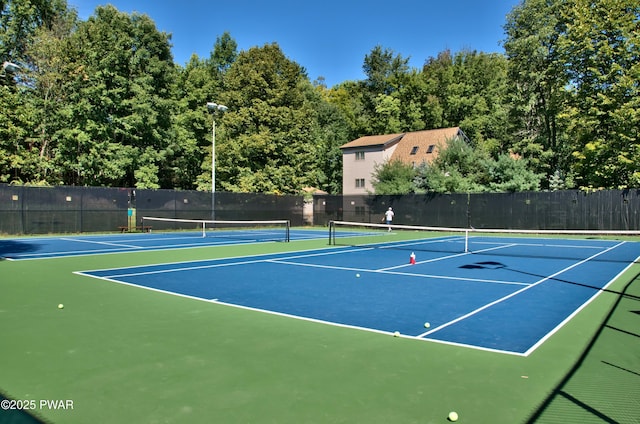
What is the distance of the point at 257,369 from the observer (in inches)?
191

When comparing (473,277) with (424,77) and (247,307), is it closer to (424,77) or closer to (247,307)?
(247,307)

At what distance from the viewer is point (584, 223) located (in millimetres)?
28016

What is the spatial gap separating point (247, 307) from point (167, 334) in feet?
6.12

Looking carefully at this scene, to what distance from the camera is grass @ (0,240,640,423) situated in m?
3.85

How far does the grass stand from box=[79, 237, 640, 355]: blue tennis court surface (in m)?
0.53

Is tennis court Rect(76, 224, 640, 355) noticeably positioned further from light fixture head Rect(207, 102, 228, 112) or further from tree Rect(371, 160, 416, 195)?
tree Rect(371, 160, 416, 195)

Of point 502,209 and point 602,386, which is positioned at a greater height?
point 502,209

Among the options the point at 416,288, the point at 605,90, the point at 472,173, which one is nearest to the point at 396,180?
the point at 472,173

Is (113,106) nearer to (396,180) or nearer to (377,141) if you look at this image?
(396,180)

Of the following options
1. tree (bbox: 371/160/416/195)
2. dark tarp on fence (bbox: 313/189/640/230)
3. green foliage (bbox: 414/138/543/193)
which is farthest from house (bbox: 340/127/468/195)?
dark tarp on fence (bbox: 313/189/640/230)

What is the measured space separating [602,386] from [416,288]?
5.29 m

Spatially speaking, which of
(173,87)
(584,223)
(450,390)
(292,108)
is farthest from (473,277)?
(173,87)

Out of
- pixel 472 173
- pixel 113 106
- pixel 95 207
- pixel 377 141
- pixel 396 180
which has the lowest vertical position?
pixel 95 207

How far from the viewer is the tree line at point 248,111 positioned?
3072 cm
